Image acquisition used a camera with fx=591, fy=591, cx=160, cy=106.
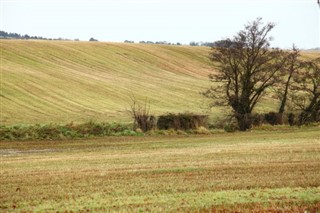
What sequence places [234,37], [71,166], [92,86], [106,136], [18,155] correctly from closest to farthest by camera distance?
[71,166], [18,155], [106,136], [234,37], [92,86]

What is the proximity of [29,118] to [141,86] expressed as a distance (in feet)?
79.5

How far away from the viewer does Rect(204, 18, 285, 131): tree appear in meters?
50.5

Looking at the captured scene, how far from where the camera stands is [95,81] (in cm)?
6994

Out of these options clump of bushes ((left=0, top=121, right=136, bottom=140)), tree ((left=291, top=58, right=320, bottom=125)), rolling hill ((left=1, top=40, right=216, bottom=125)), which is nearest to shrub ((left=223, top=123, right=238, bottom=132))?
tree ((left=291, top=58, right=320, bottom=125))

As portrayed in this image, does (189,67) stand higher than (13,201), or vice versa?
(189,67)

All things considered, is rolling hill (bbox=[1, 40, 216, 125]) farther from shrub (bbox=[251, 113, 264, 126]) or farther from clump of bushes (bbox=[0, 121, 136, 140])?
shrub (bbox=[251, 113, 264, 126])

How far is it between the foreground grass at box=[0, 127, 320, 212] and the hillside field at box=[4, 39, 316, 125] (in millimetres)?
22413

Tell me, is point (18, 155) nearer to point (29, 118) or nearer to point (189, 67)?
point (29, 118)

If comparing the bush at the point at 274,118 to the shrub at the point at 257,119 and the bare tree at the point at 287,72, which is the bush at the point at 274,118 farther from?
the bare tree at the point at 287,72

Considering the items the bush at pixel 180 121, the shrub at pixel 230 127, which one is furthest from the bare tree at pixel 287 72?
the bush at pixel 180 121

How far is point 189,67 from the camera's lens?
90.8 metres

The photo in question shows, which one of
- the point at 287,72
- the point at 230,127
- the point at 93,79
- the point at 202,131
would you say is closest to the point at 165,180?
the point at 202,131

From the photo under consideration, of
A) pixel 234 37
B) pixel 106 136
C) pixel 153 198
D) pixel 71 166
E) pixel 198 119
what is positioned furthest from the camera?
pixel 234 37

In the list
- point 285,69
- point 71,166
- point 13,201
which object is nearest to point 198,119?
point 285,69
